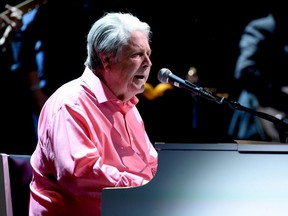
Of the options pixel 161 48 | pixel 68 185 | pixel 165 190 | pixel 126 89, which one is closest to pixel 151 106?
pixel 161 48

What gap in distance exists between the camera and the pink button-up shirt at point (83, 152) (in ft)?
5.69

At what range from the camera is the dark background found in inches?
161

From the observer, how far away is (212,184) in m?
1.49

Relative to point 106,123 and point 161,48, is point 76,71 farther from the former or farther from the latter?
point 106,123

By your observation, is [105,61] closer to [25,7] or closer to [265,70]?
[265,70]

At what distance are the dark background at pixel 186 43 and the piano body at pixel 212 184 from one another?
8.24ft

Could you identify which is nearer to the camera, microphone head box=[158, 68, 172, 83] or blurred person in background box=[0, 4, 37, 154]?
microphone head box=[158, 68, 172, 83]

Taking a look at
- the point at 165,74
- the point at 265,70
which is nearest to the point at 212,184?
the point at 165,74

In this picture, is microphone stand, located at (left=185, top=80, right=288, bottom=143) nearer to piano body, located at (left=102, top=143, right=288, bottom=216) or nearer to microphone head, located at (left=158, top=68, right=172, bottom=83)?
microphone head, located at (left=158, top=68, right=172, bottom=83)

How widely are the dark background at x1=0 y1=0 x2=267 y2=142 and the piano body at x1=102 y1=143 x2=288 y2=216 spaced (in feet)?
8.24

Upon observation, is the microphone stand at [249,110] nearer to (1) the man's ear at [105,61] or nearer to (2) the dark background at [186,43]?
(1) the man's ear at [105,61]

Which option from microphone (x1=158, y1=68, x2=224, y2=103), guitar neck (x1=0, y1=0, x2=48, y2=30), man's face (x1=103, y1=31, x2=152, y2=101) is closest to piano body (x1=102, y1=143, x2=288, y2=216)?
microphone (x1=158, y1=68, x2=224, y2=103)

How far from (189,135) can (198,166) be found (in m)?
→ 0.16

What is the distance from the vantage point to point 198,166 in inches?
59.0
